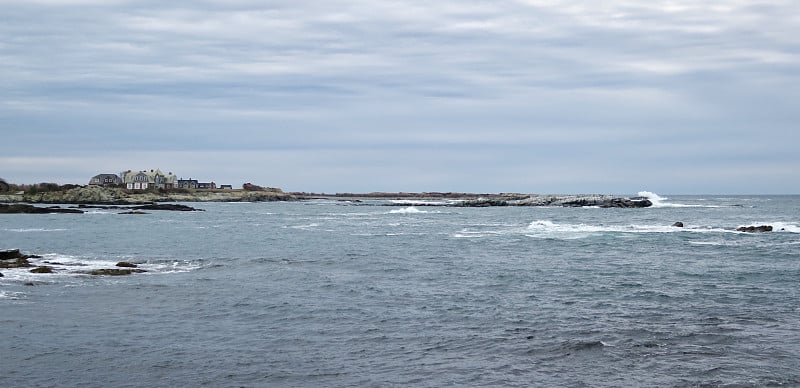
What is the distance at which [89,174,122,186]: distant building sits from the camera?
167250 mm

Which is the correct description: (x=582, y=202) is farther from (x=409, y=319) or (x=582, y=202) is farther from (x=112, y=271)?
(x=409, y=319)

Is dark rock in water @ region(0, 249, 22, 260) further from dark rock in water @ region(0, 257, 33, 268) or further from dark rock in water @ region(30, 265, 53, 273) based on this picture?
dark rock in water @ region(30, 265, 53, 273)

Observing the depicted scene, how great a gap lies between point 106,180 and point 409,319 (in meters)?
165

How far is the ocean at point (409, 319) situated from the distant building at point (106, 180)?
142 metres

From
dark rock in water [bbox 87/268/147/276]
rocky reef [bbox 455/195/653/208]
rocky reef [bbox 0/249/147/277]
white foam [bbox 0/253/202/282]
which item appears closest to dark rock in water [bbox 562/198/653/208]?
rocky reef [bbox 455/195/653/208]

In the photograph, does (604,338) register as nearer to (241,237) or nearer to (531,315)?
(531,315)

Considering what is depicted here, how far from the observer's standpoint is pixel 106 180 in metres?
167

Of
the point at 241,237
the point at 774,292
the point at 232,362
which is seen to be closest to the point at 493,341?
the point at 232,362

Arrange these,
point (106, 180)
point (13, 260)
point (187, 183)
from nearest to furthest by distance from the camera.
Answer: point (13, 260), point (106, 180), point (187, 183)

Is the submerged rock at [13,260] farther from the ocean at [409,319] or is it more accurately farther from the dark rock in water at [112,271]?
the dark rock in water at [112,271]

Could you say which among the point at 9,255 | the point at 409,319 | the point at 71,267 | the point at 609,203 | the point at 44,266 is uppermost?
the point at 609,203

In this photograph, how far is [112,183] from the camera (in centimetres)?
16725

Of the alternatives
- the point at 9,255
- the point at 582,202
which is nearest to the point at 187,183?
the point at 582,202

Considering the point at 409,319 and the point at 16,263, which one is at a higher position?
the point at 16,263
